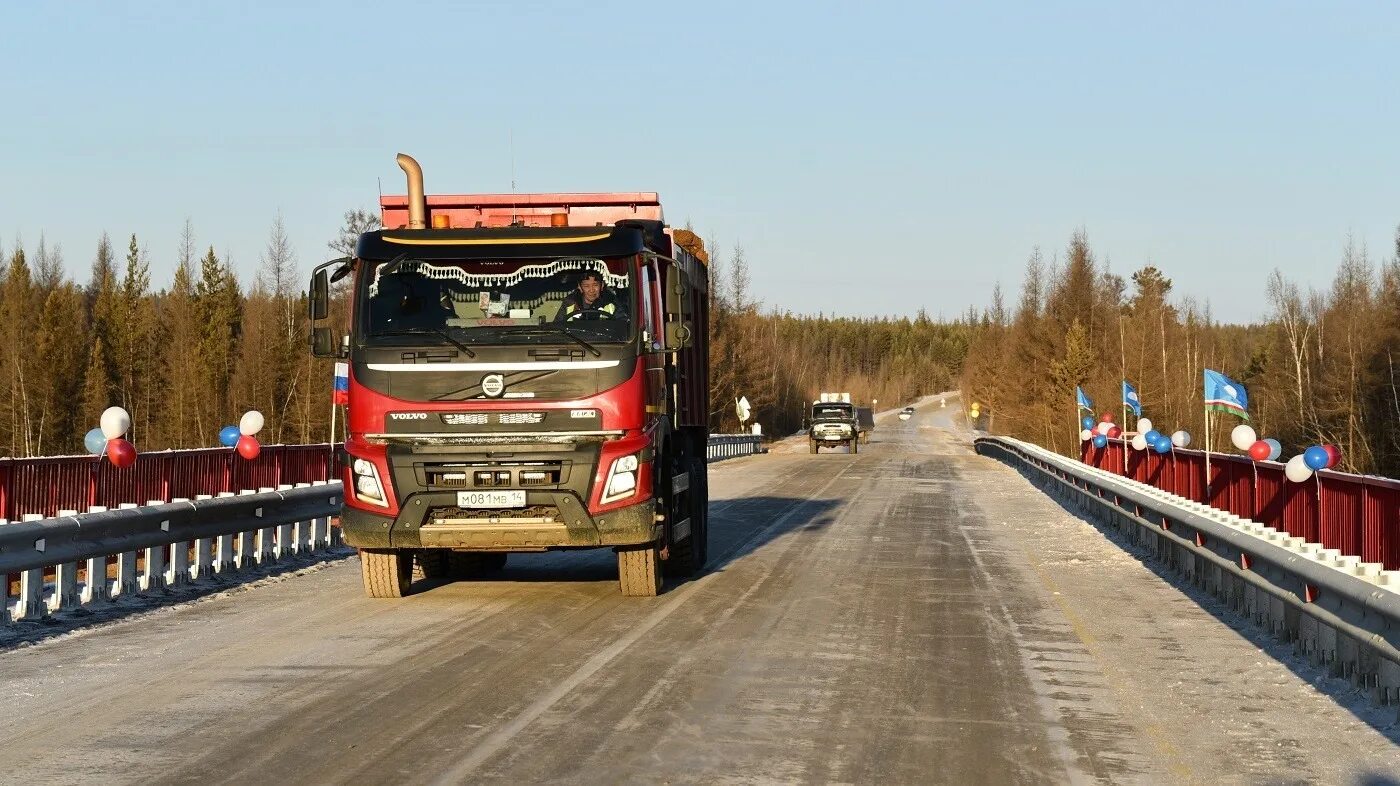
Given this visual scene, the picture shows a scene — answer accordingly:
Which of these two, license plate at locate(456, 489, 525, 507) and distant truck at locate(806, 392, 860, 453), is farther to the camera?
distant truck at locate(806, 392, 860, 453)

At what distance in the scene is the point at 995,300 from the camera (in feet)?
433

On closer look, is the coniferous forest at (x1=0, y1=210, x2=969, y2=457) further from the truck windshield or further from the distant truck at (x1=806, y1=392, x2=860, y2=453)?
the truck windshield

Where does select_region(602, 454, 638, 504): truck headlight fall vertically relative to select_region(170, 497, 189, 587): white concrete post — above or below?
above

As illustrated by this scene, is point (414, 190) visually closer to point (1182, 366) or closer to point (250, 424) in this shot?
point (250, 424)

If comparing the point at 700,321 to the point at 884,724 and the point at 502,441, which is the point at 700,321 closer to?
the point at 502,441

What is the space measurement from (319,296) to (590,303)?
7.24ft

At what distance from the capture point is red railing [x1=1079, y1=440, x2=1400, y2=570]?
10.3m

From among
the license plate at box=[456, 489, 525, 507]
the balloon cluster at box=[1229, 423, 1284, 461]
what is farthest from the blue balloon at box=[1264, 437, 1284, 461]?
the license plate at box=[456, 489, 525, 507]

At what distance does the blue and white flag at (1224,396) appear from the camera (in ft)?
51.9

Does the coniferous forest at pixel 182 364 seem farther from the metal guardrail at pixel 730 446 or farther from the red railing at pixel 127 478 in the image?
the red railing at pixel 127 478

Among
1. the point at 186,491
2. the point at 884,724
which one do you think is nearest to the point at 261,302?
the point at 186,491

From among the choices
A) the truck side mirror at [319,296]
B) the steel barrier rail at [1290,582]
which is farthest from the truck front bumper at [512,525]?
the steel barrier rail at [1290,582]

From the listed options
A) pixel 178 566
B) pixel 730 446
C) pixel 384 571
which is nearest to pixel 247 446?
pixel 178 566

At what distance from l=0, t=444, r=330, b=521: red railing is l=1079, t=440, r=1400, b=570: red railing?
10.7 meters
